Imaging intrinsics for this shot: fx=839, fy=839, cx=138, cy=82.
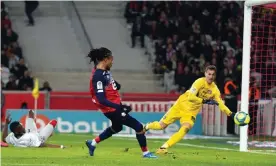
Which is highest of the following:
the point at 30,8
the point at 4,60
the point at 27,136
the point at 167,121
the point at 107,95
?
the point at 30,8

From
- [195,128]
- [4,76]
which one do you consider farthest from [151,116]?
[4,76]

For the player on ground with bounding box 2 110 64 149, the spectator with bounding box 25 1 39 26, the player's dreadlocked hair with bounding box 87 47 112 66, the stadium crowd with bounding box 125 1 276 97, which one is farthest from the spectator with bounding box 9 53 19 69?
the player's dreadlocked hair with bounding box 87 47 112 66

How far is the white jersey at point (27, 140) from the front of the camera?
1758 centimetres

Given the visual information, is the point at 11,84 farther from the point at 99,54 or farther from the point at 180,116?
the point at 99,54

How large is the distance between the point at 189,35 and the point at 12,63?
24.1ft

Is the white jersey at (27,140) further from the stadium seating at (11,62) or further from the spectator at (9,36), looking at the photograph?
the spectator at (9,36)

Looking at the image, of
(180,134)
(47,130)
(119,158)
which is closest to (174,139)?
(180,134)

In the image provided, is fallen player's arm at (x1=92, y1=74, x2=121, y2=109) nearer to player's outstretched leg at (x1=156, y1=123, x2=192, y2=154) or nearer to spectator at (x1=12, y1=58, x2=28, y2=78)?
player's outstretched leg at (x1=156, y1=123, x2=192, y2=154)

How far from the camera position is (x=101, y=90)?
14.4 metres

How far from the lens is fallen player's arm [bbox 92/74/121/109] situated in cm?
1433

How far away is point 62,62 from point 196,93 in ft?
55.9

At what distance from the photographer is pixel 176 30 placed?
111ft

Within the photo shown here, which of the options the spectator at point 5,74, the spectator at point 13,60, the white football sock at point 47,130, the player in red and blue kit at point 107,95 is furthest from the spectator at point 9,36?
the player in red and blue kit at point 107,95

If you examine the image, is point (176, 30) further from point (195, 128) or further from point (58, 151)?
point (58, 151)
